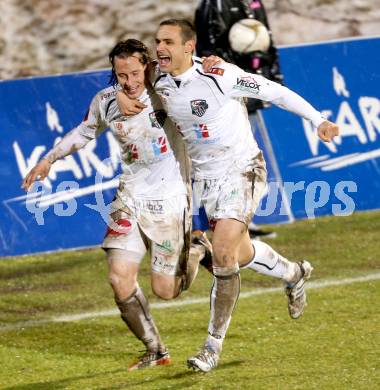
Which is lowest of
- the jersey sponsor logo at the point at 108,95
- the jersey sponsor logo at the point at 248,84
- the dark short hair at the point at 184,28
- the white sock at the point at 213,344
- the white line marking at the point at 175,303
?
the white line marking at the point at 175,303

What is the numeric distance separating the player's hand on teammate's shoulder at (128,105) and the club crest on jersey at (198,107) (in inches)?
12.6

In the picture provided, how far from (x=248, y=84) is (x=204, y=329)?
224 centimetres

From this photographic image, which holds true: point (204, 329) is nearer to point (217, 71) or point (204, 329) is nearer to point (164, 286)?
point (164, 286)

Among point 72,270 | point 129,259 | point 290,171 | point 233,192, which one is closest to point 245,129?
point 233,192

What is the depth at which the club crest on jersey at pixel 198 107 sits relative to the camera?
8766 mm

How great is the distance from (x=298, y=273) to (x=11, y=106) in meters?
4.47

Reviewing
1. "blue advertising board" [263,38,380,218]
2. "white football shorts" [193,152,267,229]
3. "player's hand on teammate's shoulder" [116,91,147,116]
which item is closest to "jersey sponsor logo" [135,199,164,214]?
"white football shorts" [193,152,267,229]

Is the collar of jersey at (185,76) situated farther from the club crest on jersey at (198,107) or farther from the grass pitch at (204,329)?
the grass pitch at (204,329)

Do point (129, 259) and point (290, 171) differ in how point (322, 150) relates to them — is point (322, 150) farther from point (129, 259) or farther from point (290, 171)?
point (129, 259)

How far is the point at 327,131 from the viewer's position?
844cm

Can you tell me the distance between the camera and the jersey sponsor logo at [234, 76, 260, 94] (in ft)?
28.6

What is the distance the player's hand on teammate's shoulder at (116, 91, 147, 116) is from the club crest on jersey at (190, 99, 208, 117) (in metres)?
0.32

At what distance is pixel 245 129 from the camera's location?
9000 millimetres

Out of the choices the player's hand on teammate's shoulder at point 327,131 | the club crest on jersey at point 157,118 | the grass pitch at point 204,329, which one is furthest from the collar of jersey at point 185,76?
the grass pitch at point 204,329
